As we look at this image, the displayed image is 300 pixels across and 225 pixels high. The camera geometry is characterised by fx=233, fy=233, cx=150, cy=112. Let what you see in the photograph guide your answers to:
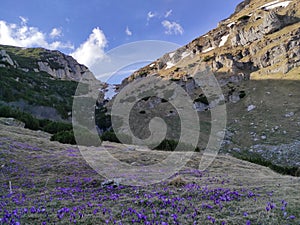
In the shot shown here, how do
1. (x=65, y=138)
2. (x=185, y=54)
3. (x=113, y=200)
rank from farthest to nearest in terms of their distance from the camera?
(x=185, y=54) → (x=65, y=138) → (x=113, y=200)

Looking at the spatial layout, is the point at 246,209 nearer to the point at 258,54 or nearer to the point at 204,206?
the point at 204,206

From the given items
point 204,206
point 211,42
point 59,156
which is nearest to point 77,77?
point 211,42

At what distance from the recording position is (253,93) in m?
50.1

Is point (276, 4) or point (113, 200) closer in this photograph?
point (113, 200)

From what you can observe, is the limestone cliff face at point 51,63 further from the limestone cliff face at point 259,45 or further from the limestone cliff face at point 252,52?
the limestone cliff face at point 259,45

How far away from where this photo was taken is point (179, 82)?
7219 cm

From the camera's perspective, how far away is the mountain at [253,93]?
33031 mm

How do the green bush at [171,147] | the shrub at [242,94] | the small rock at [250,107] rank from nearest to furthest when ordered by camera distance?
the green bush at [171,147] → the small rock at [250,107] → the shrub at [242,94]

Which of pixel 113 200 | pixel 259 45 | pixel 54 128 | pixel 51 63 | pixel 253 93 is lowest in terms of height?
A: pixel 113 200

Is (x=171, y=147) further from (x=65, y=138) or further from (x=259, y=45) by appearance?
(x=259, y=45)

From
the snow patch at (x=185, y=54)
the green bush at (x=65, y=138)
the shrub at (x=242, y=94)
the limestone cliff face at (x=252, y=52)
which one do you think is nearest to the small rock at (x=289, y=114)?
the shrub at (x=242, y=94)

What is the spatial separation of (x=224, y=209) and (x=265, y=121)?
3717 cm

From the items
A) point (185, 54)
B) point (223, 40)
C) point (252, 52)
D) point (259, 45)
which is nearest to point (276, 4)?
point (223, 40)

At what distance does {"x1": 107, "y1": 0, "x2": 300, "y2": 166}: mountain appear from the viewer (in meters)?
33.0
